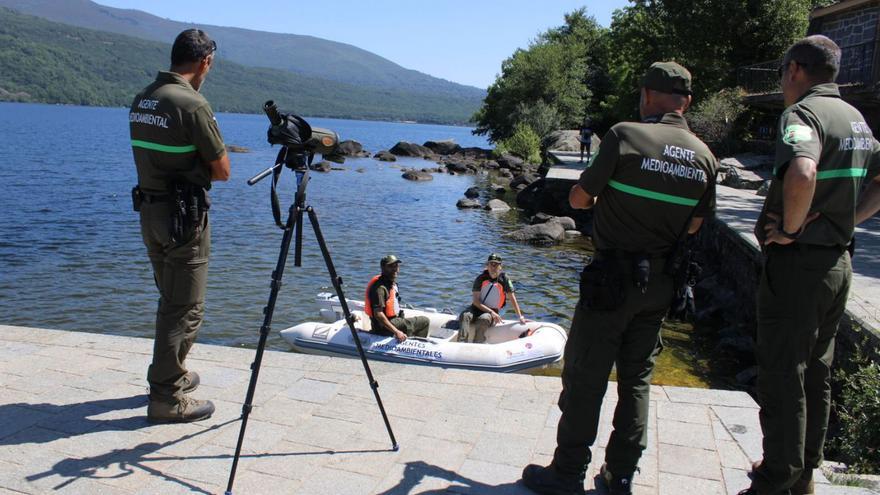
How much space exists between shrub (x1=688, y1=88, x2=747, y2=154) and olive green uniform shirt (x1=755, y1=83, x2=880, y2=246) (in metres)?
24.9

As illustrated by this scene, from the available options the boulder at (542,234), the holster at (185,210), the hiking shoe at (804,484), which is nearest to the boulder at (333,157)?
the holster at (185,210)

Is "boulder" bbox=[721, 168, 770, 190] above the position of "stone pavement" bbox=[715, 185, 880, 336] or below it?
above

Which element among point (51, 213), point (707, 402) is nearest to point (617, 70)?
point (51, 213)

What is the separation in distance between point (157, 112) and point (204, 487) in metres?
2.09

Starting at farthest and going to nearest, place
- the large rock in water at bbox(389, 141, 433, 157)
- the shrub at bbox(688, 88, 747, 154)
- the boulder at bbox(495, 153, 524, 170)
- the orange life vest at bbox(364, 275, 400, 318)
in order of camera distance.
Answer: the large rock in water at bbox(389, 141, 433, 157) → the boulder at bbox(495, 153, 524, 170) → the shrub at bbox(688, 88, 747, 154) → the orange life vest at bbox(364, 275, 400, 318)

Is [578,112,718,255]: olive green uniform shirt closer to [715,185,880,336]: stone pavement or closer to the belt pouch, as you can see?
the belt pouch

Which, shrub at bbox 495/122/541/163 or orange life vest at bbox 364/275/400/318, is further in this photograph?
shrub at bbox 495/122/541/163

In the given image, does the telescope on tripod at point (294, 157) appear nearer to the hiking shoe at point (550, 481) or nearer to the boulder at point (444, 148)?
the hiking shoe at point (550, 481)

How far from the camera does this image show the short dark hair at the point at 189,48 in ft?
13.4

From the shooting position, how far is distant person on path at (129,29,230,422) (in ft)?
13.0

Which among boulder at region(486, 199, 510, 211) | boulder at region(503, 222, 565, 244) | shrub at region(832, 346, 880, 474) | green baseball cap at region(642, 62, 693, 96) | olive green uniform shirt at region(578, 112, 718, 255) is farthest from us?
boulder at region(486, 199, 510, 211)

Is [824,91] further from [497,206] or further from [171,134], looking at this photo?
[497,206]

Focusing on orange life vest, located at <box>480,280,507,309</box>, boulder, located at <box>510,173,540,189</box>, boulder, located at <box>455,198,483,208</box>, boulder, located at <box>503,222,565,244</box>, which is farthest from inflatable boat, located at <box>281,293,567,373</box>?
boulder, located at <box>510,173,540,189</box>

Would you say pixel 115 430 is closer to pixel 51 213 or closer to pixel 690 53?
pixel 51 213
